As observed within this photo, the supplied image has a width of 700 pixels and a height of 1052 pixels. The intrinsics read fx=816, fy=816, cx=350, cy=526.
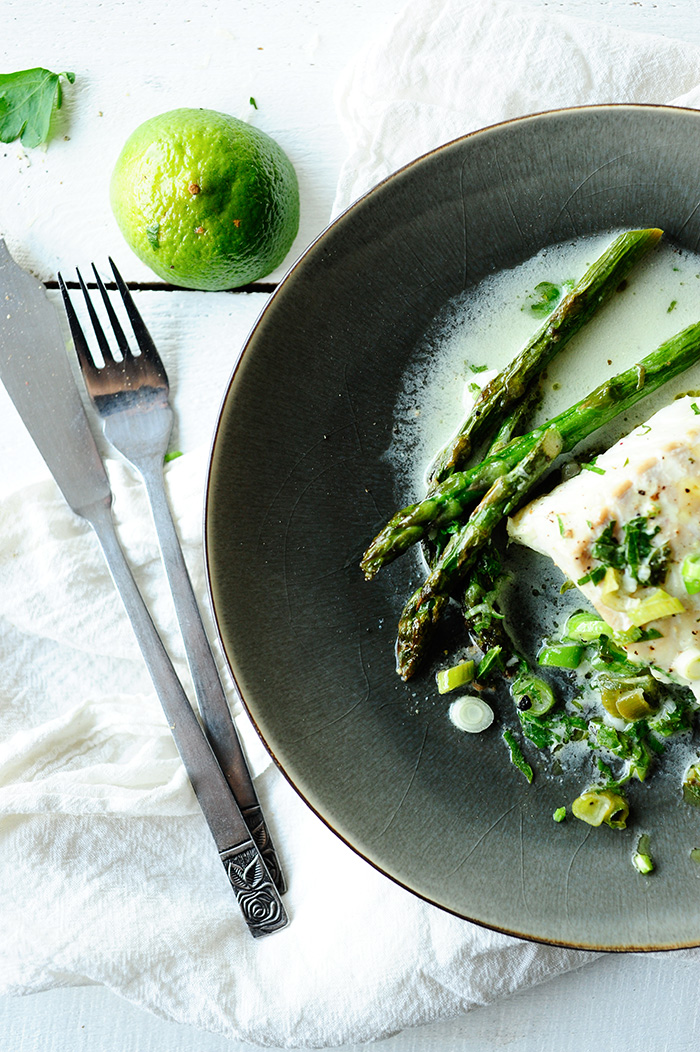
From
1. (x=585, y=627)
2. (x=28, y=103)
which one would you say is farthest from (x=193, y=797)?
(x=28, y=103)

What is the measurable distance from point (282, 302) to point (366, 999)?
8.80ft

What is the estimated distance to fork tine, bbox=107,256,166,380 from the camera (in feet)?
10.8

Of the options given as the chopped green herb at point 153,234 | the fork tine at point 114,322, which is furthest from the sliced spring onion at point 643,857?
the chopped green herb at point 153,234

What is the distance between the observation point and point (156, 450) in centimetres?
329

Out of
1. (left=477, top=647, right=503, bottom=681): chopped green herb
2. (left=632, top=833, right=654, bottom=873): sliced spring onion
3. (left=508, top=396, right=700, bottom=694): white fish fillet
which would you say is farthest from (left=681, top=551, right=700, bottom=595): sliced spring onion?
(left=632, top=833, right=654, bottom=873): sliced spring onion

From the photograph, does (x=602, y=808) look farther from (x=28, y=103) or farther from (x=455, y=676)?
(x=28, y=103)

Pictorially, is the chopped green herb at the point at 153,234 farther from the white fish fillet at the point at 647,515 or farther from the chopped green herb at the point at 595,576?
the chopped green herb at the point at 595,576

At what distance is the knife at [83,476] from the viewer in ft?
10.4

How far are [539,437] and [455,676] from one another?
92 centimetres

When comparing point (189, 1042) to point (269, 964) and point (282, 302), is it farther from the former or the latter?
point (282, 302)

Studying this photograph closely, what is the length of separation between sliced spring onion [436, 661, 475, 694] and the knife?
94 cm

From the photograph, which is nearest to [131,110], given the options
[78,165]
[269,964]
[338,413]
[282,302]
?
[78,165]

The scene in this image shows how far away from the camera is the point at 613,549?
268cm

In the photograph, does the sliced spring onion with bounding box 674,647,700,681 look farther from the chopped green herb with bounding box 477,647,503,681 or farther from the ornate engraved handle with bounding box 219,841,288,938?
the ornate engraved handle with bounding box 219,841,288,938
